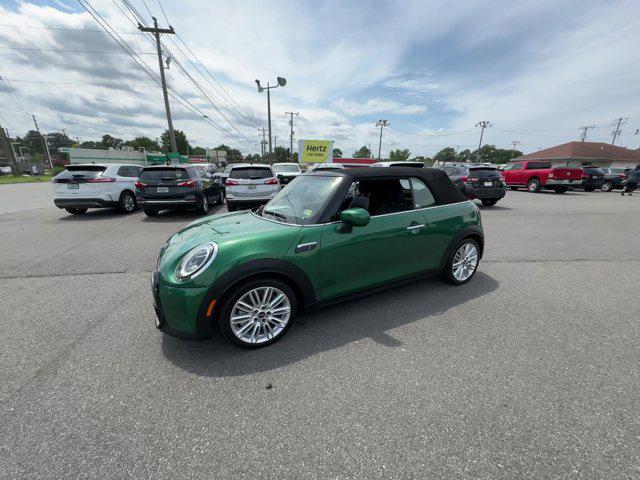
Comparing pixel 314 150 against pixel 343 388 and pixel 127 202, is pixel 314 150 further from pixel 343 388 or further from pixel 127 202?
pixel 343 388

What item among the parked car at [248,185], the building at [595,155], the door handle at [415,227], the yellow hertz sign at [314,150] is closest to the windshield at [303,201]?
the door handle at [415,227]

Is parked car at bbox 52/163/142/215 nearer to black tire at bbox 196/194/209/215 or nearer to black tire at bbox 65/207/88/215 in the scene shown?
black tire at bbox 65/207/88/215

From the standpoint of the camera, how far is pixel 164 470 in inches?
64.2

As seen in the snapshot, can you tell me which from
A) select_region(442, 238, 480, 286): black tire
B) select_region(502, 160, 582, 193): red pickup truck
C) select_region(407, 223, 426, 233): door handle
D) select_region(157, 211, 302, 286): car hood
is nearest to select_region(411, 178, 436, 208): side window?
select_region(407, 223, 426, 233): door handle

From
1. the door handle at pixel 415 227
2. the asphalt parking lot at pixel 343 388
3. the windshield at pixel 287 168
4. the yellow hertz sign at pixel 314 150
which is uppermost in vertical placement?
the yellow hertz sign at pixel 314 150

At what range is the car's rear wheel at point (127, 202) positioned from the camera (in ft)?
30.9

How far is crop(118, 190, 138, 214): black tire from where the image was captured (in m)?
9.42

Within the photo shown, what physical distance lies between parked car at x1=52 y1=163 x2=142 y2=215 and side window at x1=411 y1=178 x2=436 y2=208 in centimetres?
919

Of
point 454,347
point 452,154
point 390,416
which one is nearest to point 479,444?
point 390,416

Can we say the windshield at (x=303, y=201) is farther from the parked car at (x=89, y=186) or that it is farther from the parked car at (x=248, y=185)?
the parked car at (x=89, y=186)

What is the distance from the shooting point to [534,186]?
1653cm

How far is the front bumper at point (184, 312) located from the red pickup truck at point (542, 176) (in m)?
16.7

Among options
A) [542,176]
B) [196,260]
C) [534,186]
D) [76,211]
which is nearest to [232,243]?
[196,260]

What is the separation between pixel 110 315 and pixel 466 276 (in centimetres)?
430
